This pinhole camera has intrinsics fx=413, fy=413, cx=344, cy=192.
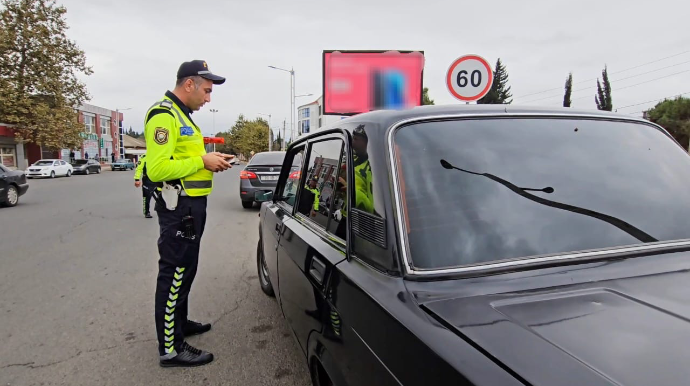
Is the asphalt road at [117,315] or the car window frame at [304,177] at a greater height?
the car window frame at [304,177]

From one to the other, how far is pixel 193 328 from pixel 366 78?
35.8ft

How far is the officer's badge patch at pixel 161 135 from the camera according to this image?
2574mm

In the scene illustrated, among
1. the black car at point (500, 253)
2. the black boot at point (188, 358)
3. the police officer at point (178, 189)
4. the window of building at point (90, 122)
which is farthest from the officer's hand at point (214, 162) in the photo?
the window of building at point (90, 122)

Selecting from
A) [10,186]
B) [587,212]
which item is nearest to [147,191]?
[10,186]

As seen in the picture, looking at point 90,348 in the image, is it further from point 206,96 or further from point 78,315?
point 206,96

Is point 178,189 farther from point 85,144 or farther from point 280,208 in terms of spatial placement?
point 85,144

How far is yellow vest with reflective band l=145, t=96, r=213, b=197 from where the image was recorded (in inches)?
107

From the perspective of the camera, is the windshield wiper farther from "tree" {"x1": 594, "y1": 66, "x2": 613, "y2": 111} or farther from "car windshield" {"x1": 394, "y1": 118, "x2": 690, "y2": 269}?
"tree" {"x1": 594, "y1": 66, "x2": 613, "y2": 111}

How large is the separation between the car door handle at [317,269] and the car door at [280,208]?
90 centimetres

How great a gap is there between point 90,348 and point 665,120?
140ft

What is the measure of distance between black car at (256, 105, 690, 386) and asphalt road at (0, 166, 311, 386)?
1133mm

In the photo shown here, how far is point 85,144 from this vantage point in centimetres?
5041

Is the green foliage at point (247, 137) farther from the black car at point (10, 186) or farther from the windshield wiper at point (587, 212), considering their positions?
the windshield wiper at point (587, 212)

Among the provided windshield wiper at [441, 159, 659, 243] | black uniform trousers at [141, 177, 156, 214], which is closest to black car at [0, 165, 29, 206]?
black uniform trousers at [141, 177, 156, 214]
